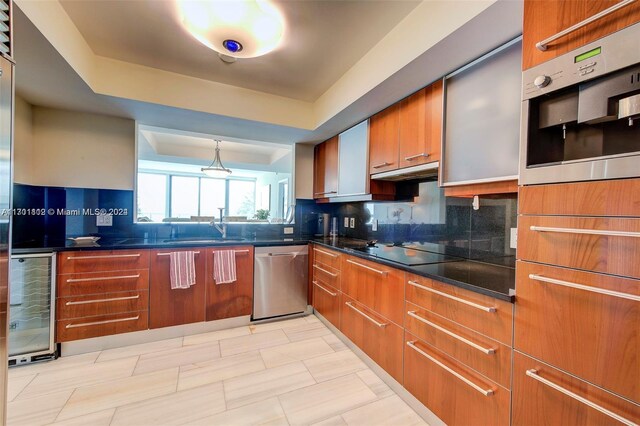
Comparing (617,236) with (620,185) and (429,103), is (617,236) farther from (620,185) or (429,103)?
(429,103)

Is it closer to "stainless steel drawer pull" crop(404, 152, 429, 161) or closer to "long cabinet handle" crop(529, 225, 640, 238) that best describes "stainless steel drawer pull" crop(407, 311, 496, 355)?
"long cabinet handle" crop(529, 225, 640, 238)

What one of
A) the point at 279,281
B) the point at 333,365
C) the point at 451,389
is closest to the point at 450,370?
the point at 451,389

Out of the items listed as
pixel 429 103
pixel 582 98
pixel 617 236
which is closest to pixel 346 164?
pixel 429 103

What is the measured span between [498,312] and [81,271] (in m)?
2.92

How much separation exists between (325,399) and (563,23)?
223 centimetres

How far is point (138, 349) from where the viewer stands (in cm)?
226

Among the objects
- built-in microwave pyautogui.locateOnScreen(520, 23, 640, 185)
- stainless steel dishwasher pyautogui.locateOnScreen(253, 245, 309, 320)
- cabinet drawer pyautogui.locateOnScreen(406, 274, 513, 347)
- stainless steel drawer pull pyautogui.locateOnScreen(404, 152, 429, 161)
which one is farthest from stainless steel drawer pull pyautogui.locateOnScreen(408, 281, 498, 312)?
stainless steel dishwasher pyautogui.locateOnScreen(253, 245, 309, 320)

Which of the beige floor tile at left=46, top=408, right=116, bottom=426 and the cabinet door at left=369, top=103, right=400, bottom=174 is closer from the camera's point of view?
the beige floor tile at left=46, top=408, right=116, bottom=426

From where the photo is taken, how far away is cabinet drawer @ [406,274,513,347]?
1.12 metres

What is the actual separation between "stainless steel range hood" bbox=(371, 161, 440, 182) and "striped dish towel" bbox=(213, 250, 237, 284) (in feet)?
5.33

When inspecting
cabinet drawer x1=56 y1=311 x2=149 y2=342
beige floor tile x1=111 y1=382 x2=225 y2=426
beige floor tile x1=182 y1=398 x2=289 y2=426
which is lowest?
beige floor tile x1=111 y1=382 x2=225 y2=426

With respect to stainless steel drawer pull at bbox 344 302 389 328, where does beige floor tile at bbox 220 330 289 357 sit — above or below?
below

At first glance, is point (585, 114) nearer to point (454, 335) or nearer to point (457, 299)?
point (457, 299)

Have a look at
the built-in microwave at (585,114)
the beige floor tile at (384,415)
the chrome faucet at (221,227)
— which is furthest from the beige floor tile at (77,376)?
the built-in microwave at (585,114)
